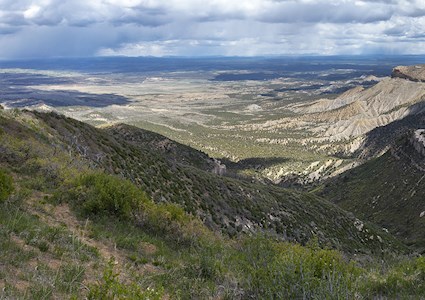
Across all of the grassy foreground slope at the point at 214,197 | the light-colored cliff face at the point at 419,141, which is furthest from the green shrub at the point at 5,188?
the light-colored cliff face at the point at 419,141

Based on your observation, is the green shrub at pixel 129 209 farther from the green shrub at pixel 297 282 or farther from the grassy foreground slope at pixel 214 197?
the grassy foreground slope at pixel 214 197

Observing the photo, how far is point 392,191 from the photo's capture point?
2699 inches

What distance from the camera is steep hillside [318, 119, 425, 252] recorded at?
57094 millimetres

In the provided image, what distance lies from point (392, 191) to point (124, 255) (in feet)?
221

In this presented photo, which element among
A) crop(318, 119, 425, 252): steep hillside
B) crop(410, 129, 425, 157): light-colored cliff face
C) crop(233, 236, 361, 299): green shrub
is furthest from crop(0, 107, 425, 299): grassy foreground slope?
crop(410, 129, 425, 157): light-colored cliff face

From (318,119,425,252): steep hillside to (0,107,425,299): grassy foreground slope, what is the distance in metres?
40.1

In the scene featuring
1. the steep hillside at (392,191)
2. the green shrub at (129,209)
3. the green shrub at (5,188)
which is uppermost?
the green shrub at (5,188)

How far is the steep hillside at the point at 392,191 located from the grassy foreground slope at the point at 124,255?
40065 millimetres

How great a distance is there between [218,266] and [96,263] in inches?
116

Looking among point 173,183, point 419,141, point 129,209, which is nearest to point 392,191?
point 419,141

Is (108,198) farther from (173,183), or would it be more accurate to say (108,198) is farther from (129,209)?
(173,183)

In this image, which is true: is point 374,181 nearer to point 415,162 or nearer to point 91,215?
point 415,162

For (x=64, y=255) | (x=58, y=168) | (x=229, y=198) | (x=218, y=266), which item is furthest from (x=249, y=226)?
(x=64, y=255)

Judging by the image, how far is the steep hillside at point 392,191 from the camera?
57094 mm
